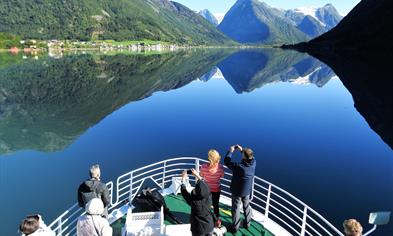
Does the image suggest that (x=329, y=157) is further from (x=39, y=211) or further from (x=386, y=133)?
(x=39, y=211)

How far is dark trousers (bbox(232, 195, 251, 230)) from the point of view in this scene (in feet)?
39.2

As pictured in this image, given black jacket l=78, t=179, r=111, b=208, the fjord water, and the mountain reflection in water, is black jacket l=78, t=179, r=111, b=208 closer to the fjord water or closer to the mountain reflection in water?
the fjord water

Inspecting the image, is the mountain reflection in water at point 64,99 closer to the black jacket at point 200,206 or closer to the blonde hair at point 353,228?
the black jacket at point 200,206

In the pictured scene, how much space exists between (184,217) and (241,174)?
3.95 meters

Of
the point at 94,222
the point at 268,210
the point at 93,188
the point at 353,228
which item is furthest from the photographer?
the point at 268,210

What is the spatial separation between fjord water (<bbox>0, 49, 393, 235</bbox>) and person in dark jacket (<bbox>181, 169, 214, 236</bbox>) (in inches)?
429

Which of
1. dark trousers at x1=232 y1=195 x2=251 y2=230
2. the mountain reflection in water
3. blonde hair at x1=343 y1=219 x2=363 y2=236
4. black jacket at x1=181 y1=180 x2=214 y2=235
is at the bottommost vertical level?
blonde hair at x1=343 y1=219 x2=363 y2=236

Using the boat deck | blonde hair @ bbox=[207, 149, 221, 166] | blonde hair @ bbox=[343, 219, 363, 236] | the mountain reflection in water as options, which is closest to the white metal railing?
the boat deck

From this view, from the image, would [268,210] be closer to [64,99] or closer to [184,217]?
[184,217]

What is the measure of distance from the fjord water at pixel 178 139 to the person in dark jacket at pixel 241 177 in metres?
8.21

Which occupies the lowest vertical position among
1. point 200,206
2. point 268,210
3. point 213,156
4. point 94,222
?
point 268,210

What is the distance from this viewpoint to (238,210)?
40.0 feet

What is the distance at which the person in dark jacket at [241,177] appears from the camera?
36.7 feet

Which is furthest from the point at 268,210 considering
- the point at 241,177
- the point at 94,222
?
the point at 94,222
